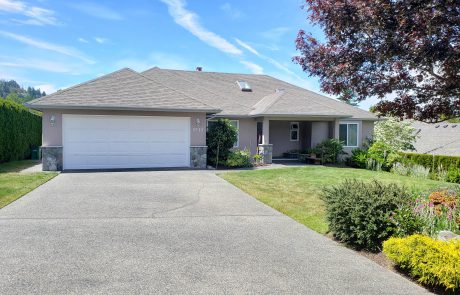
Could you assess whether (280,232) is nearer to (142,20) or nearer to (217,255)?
(217,255)

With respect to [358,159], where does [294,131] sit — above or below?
above

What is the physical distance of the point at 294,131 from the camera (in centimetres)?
2359

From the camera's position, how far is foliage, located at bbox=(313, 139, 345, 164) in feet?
66.3

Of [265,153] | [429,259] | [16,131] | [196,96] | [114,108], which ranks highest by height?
[196,96]

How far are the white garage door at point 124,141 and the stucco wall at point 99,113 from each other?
180 mm

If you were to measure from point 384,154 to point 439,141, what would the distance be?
338 inches

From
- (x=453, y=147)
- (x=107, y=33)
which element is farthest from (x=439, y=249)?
(x=453, y=147)

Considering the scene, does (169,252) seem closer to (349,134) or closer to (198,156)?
(198,156)

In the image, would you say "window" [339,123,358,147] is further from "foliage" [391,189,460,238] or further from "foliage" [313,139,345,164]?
"foliage" [391,189,460,238]

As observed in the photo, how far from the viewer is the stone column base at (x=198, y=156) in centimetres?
1716

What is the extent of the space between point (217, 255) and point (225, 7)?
517 inches

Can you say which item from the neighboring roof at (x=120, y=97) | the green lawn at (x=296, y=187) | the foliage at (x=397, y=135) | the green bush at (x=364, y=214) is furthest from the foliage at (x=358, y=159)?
the green bush at (x=364, y=214)

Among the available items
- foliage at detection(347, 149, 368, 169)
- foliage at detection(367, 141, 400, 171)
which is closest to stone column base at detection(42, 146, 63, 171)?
foliage at detection(347, 149, 368, 169)

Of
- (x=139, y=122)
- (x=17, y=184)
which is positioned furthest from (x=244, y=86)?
(x=17, y=184)
